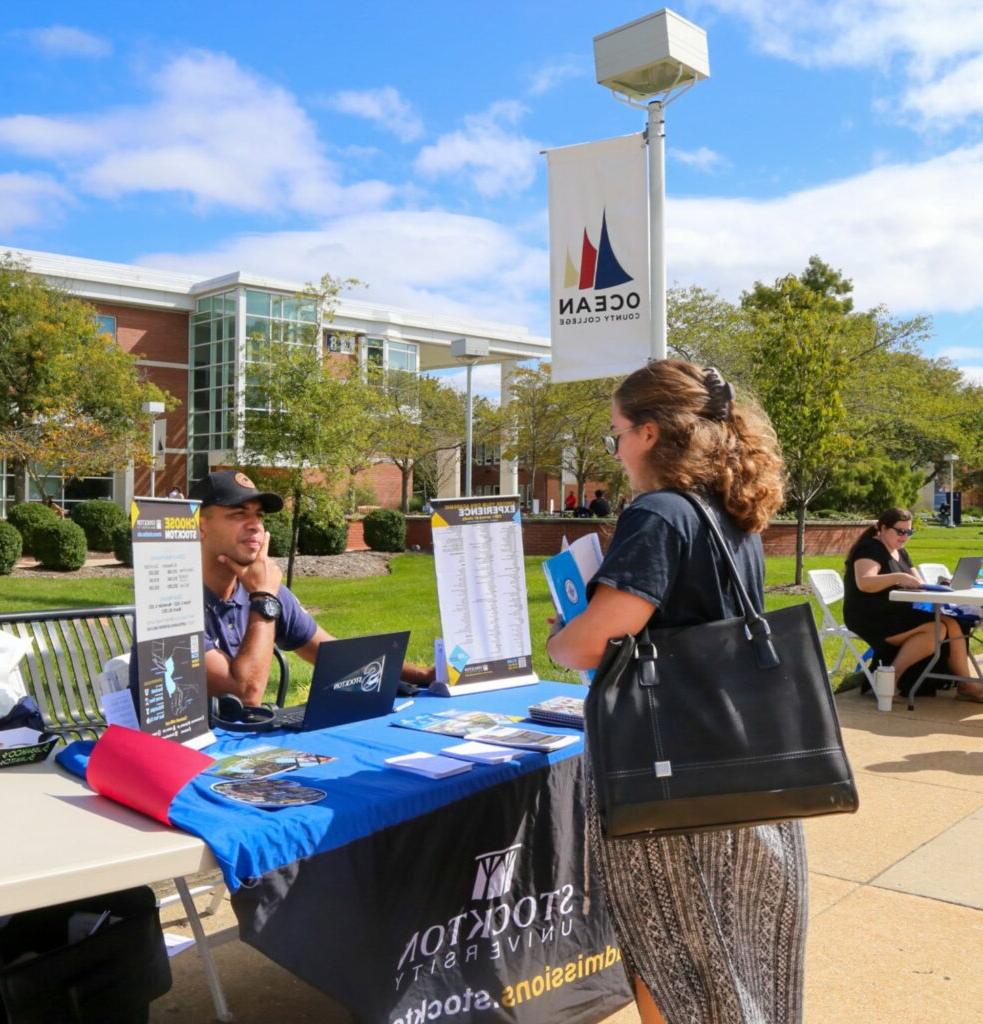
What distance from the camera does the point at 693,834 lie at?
2076mm

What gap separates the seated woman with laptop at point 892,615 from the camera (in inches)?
311

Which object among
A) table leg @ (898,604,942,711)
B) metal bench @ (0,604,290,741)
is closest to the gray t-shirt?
metal bench @ (0,604,290,741)

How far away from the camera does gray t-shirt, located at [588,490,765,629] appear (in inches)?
79.7

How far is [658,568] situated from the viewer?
2029 millimetres

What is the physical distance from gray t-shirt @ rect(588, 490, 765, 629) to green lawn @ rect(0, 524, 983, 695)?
5.75 m

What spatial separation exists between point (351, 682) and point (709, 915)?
4.43 ft

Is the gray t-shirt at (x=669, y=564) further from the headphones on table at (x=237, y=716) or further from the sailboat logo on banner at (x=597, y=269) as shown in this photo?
the sailboat logo on banner at (x=597, y=269)

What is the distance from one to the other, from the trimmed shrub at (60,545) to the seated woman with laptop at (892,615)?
16.3m

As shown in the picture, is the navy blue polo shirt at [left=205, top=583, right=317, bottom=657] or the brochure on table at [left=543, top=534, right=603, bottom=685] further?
the navy blue polo shirt at [left=205, top=583, right=317, bottom=657]

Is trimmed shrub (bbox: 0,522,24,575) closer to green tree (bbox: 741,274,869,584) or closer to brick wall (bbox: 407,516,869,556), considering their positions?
brick wall (bbox: 407,516,869,556)

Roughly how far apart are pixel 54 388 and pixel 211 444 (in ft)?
45.8

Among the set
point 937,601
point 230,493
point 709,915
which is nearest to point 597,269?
point 230,493

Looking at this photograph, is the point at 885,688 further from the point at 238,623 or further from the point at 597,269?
the point at 238,623

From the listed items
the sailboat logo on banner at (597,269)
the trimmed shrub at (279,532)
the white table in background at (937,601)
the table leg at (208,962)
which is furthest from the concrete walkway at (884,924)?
the trimmed shrub at (279,532)
